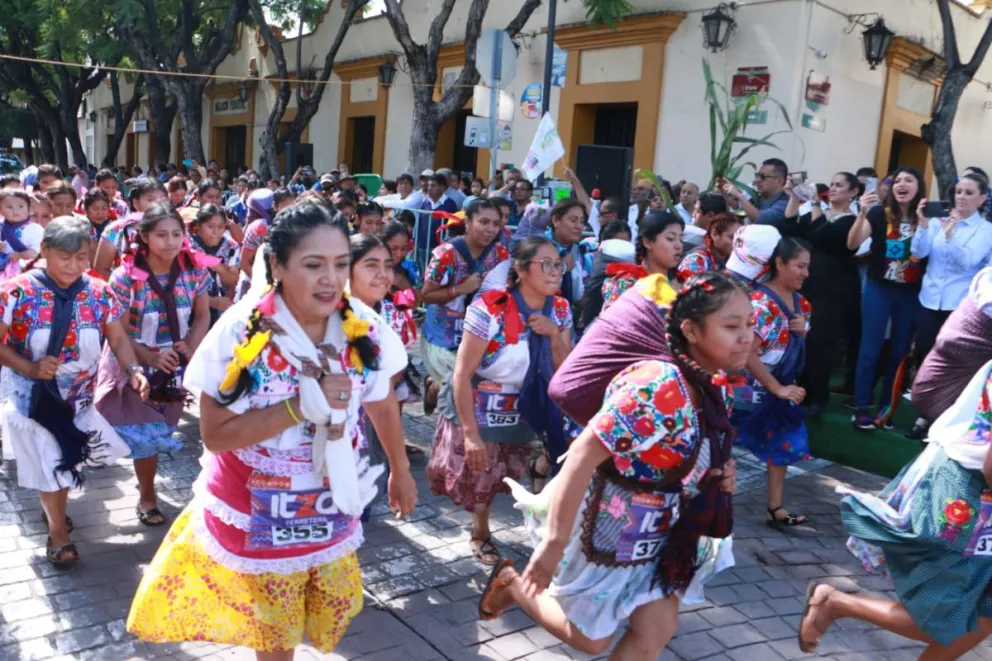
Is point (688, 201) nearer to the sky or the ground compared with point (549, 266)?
nearer to the sky

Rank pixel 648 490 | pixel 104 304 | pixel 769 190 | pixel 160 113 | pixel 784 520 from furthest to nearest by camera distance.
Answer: pixel 160 113
pixel 769 190
pixel 784 520
pixel 104 304
pixel 648 490

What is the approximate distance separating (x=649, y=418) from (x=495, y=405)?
195 centimetres

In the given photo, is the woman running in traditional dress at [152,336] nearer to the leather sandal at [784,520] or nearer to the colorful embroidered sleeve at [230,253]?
the colorful embroidered sleeve at [230,253]

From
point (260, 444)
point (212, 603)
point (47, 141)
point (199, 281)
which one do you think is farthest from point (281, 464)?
point (47, 141)

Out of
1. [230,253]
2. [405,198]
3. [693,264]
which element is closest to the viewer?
[693,264]

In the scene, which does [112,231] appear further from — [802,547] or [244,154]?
[244,154]

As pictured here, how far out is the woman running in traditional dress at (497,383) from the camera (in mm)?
4203

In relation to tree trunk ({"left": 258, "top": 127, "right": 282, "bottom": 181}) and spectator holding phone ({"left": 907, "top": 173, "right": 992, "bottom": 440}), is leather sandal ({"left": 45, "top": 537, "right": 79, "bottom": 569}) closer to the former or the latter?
spectator holding phone ({"left": 907, "top": 173, "right": 992, "bottom": 440})

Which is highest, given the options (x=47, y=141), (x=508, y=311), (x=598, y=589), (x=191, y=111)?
(x=191, y=111)

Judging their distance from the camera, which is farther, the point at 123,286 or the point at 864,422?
the point at 864,422

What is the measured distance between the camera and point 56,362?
4.12 metres

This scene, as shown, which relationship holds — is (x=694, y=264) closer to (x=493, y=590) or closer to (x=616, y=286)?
(x=616, y=286)

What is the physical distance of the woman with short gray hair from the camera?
4145mm

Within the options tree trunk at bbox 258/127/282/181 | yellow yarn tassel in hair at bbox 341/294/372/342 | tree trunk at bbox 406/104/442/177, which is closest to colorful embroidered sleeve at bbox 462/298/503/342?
yellow yarn tassel in hair at bbox 341/294/372/342
